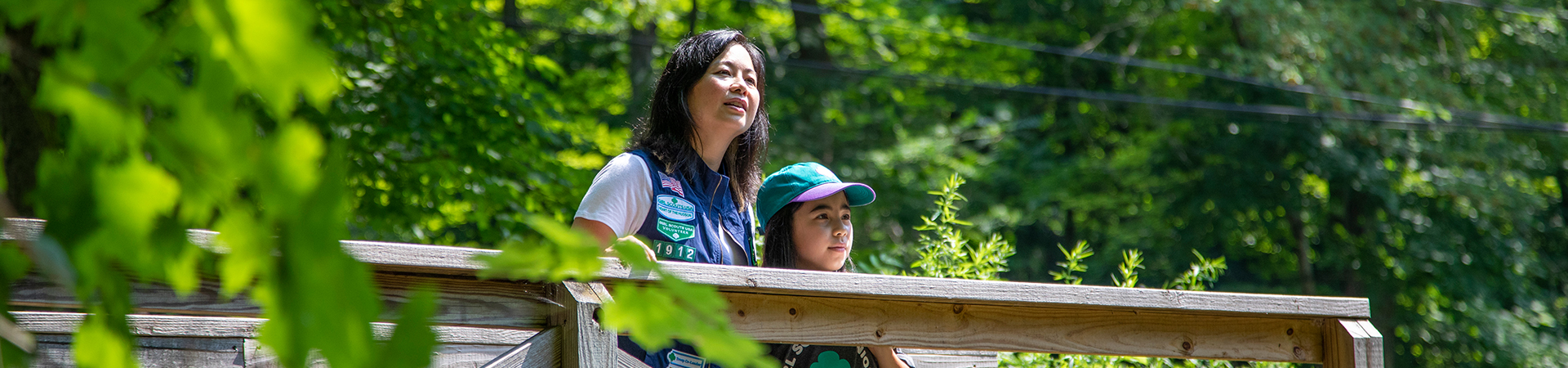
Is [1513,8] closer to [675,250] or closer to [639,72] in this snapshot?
[639,72]

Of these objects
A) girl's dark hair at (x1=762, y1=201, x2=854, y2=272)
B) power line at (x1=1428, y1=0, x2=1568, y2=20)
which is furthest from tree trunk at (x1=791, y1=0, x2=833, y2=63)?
girl's dark hair at (x1=762, y1=201, x2=854, y2=272)

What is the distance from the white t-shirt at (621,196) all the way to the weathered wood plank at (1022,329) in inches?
15.6

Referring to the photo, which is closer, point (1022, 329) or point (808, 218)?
point (1022, 329)

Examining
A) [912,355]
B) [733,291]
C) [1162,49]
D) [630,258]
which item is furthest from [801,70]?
[630,258]

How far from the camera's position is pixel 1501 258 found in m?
11.4

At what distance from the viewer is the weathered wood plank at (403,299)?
1.51 m

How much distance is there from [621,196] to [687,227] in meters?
0.16

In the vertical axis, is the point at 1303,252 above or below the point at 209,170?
above

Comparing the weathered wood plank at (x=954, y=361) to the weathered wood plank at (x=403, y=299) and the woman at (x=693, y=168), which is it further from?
the weathered wood plank at (x=403, y=299)

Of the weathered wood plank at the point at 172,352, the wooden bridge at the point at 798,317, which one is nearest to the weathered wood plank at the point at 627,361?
the wooden bridge at the point at 798,317

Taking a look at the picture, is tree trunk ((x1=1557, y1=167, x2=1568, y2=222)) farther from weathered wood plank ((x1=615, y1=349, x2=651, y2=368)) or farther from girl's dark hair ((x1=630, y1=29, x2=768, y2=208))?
weathered wood plank ((x1=615, y1=349, x2=651, y2=368))

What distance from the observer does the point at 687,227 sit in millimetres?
2244

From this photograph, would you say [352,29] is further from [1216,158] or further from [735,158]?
[1216,158]

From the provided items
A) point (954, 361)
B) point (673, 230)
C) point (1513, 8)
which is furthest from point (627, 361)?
point (1513, 8)
